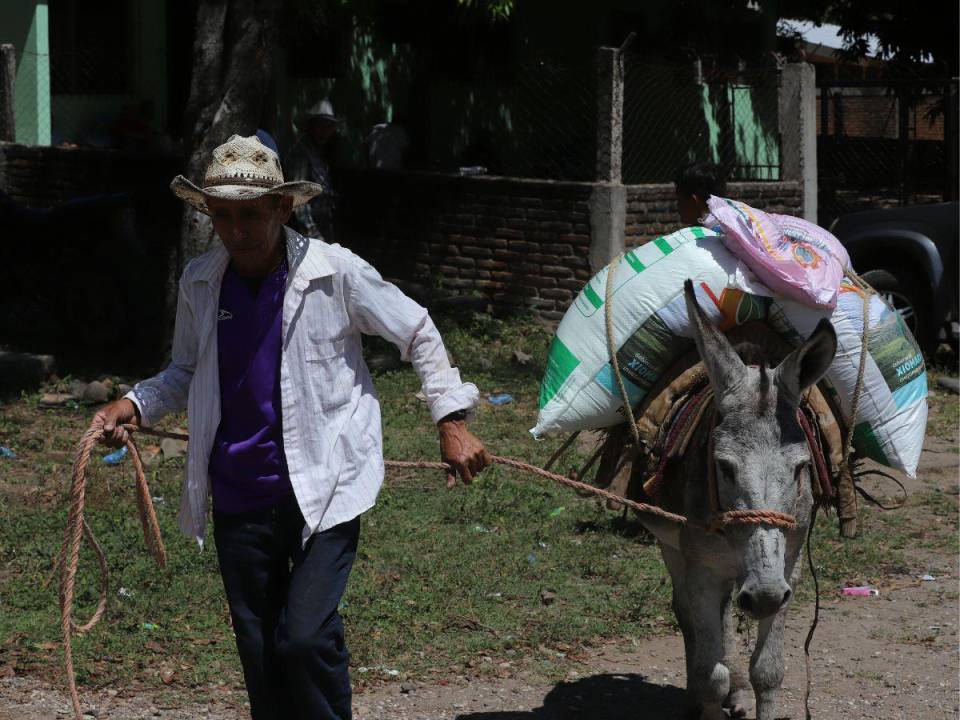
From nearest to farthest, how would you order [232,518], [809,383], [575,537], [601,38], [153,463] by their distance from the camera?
1. [232,518]
2. [809,383]
3. [575,537]
4. [153,463]
5. [601,38]

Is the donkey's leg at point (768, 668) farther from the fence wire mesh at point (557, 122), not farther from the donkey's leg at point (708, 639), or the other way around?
the fence wire mesh at point (557, 122)

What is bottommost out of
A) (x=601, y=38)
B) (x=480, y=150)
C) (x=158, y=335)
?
(x=158, y=335)

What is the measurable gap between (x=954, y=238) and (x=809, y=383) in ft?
25.4

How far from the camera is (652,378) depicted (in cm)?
479

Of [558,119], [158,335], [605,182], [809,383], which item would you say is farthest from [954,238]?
[809,383]

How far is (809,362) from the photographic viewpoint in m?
3.80

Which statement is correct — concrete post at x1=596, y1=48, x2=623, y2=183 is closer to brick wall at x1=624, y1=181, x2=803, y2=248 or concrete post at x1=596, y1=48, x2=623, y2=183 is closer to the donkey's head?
brick wall at x1=624, y1=181, x2=803, y2=248

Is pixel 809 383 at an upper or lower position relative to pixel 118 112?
lower

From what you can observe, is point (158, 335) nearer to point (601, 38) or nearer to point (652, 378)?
point (652, 378)

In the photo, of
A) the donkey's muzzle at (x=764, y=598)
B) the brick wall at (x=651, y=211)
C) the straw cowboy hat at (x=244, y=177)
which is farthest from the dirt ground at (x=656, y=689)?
the brick wall at (x=651, y=211)

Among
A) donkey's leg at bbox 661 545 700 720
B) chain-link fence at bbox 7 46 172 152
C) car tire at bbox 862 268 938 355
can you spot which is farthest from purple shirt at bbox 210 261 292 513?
chain-link fence at bbox 7 46 172 152

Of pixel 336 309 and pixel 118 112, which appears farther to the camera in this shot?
pixel 118 112

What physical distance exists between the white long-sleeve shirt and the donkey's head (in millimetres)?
791

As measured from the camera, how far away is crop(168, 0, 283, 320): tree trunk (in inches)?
358
